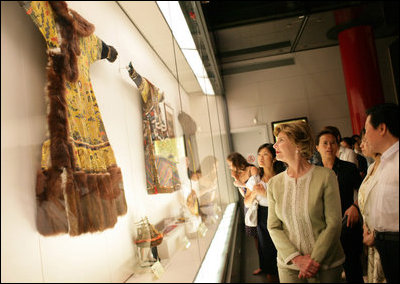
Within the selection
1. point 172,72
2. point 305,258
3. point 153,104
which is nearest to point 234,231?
point 305,258

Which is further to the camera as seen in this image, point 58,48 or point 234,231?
point 58,48

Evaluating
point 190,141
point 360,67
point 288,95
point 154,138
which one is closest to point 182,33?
point 190,141

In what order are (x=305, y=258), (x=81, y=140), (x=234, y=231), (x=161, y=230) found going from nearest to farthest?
(x=305, y=258)
(x=234, y=231)
(x=81, y=140)
(x=161, y=230)

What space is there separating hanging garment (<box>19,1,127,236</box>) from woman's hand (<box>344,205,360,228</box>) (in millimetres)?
614

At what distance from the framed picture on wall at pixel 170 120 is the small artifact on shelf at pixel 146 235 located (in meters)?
0.42

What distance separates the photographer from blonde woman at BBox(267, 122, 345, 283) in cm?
44

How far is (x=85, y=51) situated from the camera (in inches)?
37.1

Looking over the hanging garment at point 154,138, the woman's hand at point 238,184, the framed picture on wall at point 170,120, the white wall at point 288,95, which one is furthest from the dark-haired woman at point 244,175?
the framed picture on wall at point 170,120

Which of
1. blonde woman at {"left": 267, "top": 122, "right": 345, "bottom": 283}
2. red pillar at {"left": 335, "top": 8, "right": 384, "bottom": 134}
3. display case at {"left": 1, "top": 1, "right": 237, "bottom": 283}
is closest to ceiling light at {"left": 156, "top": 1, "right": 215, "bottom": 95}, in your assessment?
display case at {"left": 1, "top": 1, "right": 237, "bottom": 283}

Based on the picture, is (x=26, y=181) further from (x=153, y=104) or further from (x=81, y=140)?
(x=153, y=104)

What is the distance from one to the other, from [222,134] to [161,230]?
0.45 m

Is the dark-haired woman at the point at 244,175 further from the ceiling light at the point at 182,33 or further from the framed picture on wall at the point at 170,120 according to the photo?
the ceiling light at the point at 182,33

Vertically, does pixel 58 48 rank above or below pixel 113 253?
above

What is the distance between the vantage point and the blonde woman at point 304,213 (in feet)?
1.43
